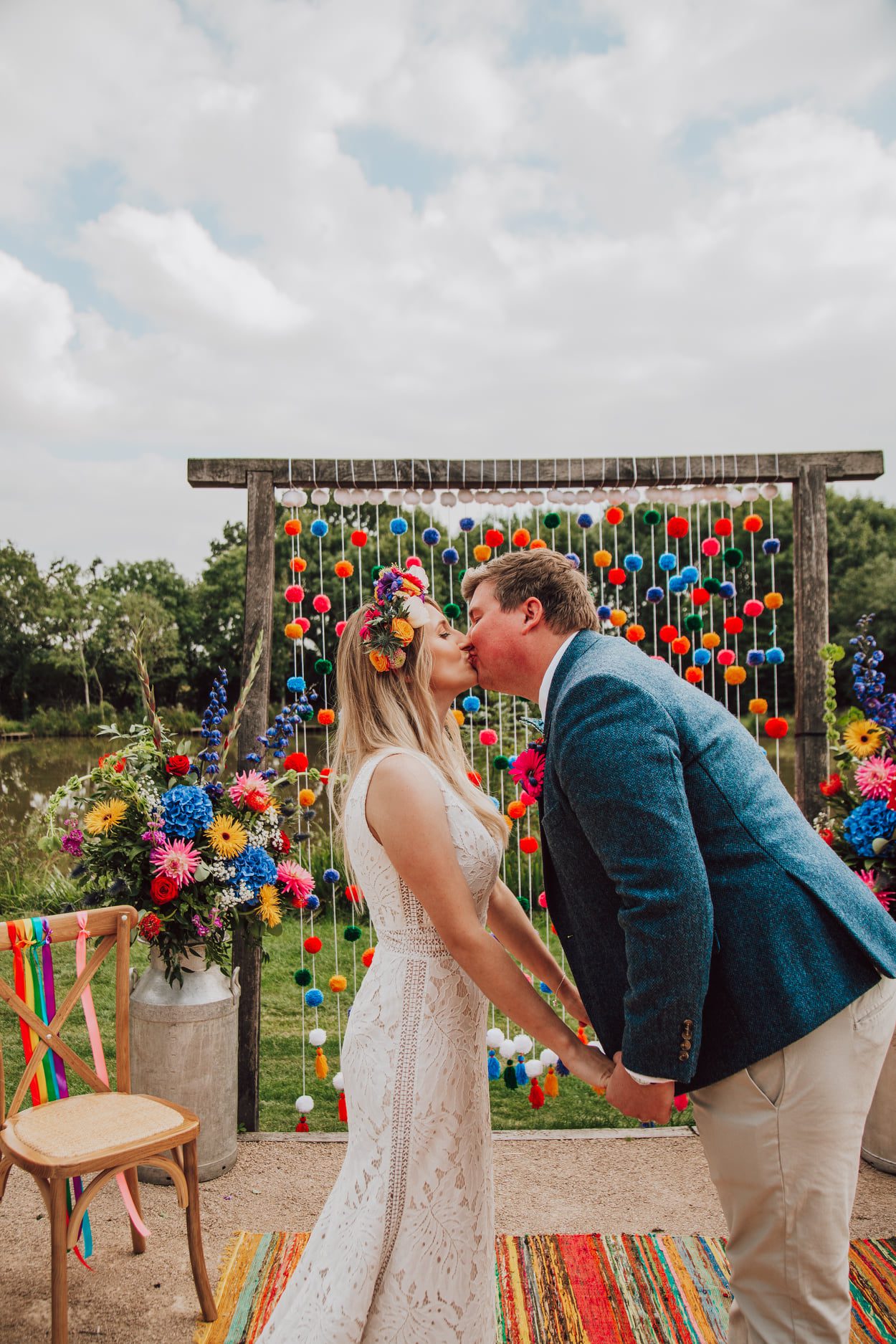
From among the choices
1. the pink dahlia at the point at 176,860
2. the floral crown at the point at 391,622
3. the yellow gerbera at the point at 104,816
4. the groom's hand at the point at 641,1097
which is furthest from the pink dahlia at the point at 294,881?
the groom's hand at the point at 641,1097

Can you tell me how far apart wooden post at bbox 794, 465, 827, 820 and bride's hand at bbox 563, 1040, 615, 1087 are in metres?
2.39

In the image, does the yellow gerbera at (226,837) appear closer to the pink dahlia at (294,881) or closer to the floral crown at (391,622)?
the pink dahlia at (294,881)

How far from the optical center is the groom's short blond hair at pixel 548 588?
178cm

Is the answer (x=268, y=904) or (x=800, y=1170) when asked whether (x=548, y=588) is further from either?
(x=268, y=904)

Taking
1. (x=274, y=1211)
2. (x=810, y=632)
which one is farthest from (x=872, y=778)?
(x=274, y=1211)

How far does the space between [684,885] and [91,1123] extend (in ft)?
6.30

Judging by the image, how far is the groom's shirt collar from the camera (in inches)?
67.1

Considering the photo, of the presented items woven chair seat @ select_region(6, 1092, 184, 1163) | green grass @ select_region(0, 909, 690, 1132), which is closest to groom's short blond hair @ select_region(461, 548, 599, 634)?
woven chair seat @ select_region(6, 1092, 184, 1163)

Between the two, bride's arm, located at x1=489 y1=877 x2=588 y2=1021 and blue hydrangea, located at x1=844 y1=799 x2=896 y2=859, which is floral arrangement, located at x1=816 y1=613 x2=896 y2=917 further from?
bride's arm, located at x1=489 y1=877 x2=588 y2=1021

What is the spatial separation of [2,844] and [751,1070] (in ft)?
27.8

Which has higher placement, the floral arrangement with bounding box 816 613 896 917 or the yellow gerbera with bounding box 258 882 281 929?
the floral arrangement with bounding box 816 613 896 917

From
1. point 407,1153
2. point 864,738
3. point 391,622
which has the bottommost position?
point 407,1153

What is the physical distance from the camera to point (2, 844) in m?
8.48

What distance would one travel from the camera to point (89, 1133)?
2.36m
